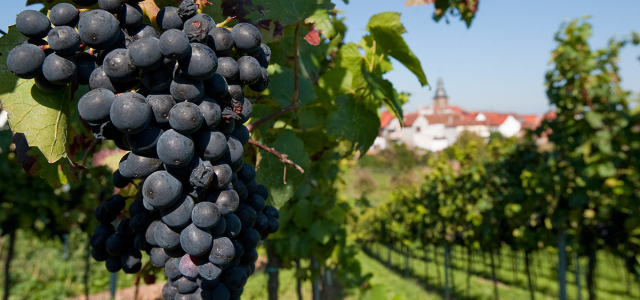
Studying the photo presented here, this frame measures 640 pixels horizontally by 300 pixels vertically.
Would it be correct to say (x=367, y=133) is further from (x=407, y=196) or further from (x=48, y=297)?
(x=407, y=196)

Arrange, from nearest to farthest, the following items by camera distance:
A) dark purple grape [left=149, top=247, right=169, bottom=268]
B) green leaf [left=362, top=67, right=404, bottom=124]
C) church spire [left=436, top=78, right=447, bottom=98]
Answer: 1. dark purple grape [left=149, top=247, right=169, bottom=268]
2. green leaf [left=362, top=67, right=404, bottom=124]
3. church spire [left=436, top=78, right=447, bottom=98]

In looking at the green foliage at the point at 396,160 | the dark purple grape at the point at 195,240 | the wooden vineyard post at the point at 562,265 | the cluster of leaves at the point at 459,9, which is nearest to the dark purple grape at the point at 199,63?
the dark purple grape at the point at 195,240

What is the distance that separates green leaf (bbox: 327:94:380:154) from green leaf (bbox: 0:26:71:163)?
92 centimetres

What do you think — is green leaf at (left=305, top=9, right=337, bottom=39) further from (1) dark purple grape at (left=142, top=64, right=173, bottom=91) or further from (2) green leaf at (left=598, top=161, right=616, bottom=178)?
(2) green leaf at (left=598, top=161, right=616, bottom=178)

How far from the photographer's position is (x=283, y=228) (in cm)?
353

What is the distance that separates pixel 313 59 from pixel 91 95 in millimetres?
1291

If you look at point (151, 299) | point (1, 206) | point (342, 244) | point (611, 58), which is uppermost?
point (611, 58)

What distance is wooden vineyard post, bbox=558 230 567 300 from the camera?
6022 millimetres

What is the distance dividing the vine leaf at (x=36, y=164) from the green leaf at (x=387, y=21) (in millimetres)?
1224

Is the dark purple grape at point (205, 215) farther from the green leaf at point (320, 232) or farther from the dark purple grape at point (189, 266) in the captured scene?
the green leaf at point (320, 232)

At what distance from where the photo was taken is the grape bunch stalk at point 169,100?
80 centimetres

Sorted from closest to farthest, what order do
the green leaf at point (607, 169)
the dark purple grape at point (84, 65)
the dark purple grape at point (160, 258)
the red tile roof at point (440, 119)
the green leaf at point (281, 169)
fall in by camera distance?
the dark purple grape at point (84, 65)
the dark purple grape at point (160, 258)
the green leaf at point (281, 169)
the green leaf at point (607, 169)
the red tile roof at point (440, 119)

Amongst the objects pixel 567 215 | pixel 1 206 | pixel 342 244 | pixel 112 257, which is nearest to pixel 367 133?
pixel 112 257

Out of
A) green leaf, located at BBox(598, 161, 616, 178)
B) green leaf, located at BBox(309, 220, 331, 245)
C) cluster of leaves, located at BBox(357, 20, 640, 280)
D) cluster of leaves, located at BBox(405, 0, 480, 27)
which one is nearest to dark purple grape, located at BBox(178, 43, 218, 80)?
cluster of leaves, located at BBox(405, 0, 480, 27)
